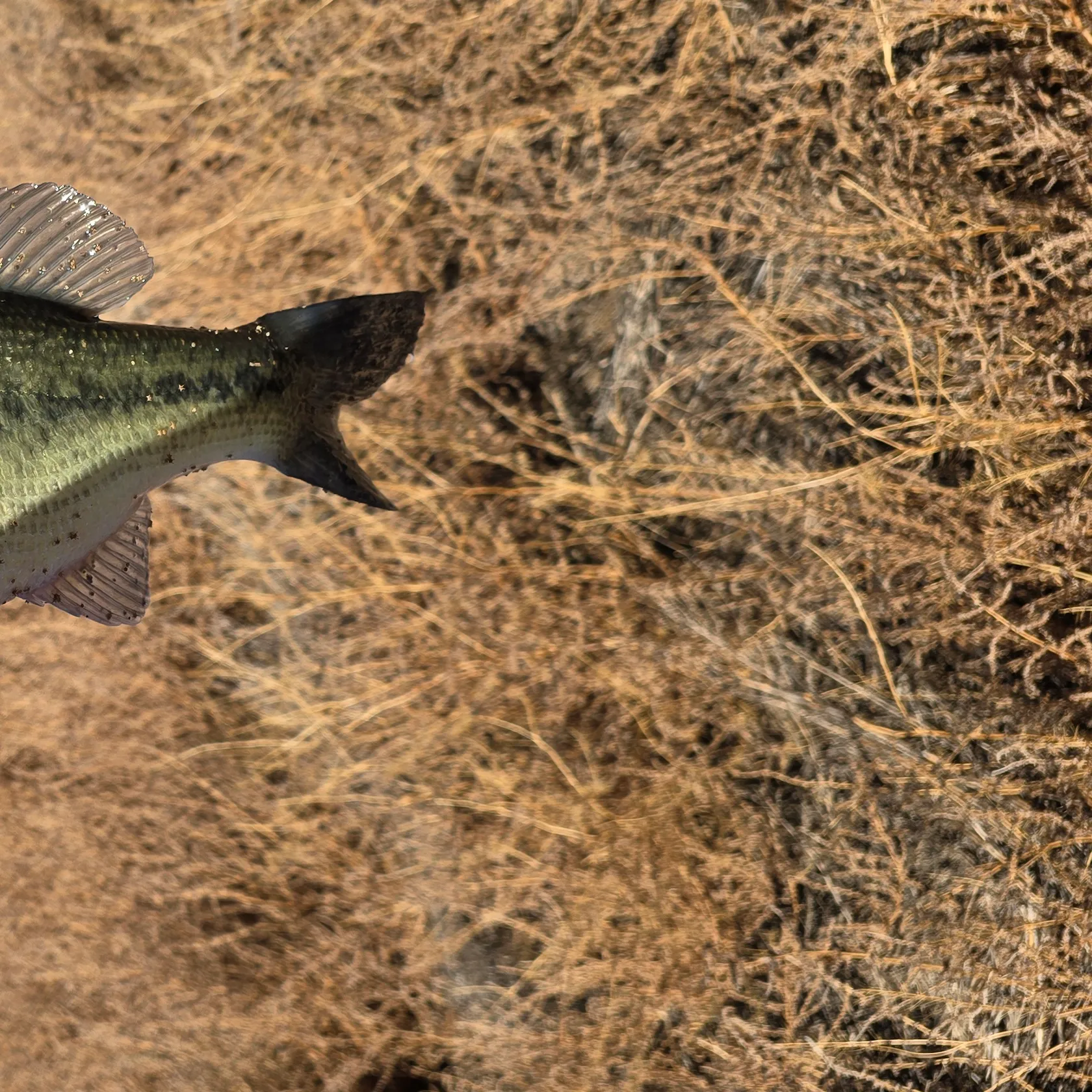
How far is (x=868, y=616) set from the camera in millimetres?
2656

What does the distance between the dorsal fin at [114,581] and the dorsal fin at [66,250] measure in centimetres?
34

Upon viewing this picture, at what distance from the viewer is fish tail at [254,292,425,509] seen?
69.7 inches

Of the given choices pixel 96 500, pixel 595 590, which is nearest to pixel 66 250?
pixel 96 500

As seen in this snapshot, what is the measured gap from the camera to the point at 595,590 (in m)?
2.88

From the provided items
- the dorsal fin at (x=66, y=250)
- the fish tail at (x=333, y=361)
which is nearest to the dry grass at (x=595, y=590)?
the fish tail at (x=333, y=361)

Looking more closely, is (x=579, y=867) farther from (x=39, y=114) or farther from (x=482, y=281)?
(x=39, y=114)

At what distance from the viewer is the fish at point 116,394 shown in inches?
61.4

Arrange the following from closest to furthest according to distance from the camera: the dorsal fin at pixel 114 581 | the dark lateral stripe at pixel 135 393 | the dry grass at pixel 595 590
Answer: the dark lateral stripe at pixel 135 393
the dorsal fin at pixel 114 581
the dry grass at pixel 595 590

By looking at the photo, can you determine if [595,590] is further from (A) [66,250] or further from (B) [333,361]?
(A) [66,250]

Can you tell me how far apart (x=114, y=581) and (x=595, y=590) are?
4.69ft

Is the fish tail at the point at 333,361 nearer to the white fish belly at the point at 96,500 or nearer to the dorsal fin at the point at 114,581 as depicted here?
the white fish belly at the point at 96,500

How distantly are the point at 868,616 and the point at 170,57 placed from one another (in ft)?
8.56

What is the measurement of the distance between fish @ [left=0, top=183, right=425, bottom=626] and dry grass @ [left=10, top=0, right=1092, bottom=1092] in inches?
45.9

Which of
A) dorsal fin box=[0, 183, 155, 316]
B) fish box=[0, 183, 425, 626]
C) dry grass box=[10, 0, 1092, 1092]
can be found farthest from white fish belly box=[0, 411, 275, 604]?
dry grass box=[10, 0, 1092, 1092]
